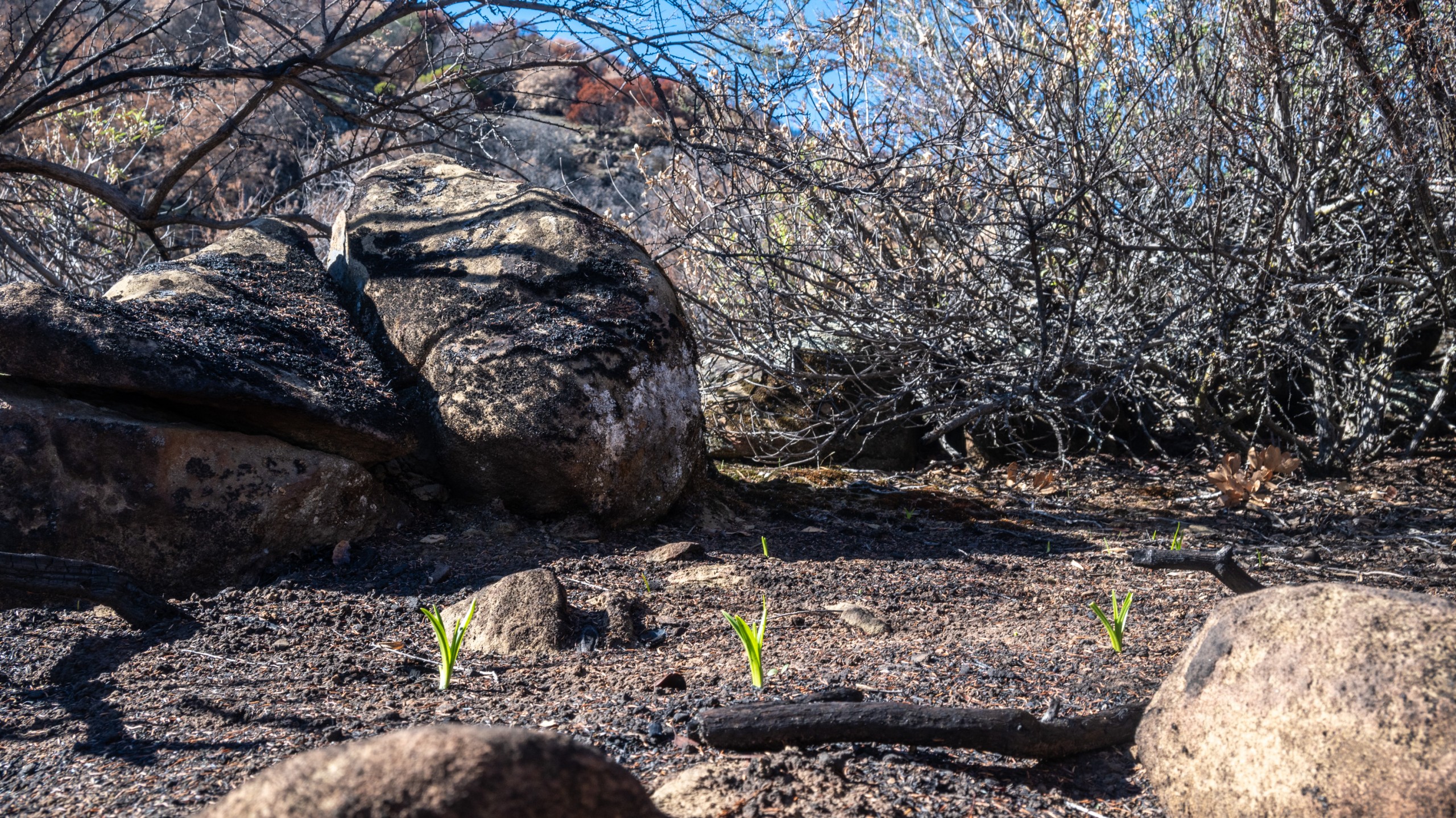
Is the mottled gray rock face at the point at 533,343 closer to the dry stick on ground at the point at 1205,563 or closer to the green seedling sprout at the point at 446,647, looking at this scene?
the green seedling sprout at the point at 446,647

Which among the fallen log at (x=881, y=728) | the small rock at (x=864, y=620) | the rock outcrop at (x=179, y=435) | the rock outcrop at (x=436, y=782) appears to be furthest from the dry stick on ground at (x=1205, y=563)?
the rock outcrop at (x=179, y=435)

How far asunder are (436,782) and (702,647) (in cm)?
186

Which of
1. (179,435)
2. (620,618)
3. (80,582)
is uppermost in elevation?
(179,435)

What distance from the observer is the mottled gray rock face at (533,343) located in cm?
391

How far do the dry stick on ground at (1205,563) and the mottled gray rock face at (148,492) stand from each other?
287 cm

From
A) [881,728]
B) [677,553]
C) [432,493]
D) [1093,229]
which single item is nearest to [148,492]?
[432,493]

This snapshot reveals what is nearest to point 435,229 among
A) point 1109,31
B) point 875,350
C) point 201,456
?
point 201,456

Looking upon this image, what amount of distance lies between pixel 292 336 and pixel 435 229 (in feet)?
2.94

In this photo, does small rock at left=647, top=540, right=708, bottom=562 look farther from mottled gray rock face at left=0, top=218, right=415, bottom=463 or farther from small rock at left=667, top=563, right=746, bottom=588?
mottled gray rock face at left=0, top=218, right=415, bottom=463

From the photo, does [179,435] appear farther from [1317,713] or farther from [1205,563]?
[1317,713]

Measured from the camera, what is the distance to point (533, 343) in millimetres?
3988

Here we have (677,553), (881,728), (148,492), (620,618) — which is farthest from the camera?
(677,553)

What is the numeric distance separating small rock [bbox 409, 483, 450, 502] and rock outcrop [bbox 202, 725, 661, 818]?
292 centimetres

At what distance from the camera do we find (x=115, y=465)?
128 inches
